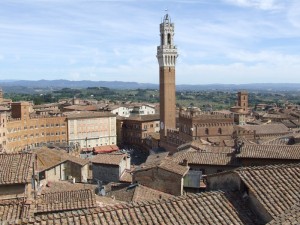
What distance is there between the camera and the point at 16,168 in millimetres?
15812

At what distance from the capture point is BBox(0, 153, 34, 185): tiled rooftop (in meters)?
15.1

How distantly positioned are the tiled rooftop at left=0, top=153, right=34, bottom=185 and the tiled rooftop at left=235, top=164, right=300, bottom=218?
8211 millimetres

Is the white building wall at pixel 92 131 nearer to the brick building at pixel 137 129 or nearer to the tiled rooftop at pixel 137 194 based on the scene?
the brick building at pixel 137 129

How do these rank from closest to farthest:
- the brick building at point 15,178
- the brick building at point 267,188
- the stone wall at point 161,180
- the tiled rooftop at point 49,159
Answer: the brick building at point 267,188 < the brick building at point 15,178 < the stone wall at point 161,180 < the tiled rooftop at point 49,159

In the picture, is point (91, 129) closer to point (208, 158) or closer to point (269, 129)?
point (269, 129)

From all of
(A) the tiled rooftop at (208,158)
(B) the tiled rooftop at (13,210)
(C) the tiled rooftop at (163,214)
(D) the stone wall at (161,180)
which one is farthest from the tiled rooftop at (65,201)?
(A) the tiled rooftop at (208,158)

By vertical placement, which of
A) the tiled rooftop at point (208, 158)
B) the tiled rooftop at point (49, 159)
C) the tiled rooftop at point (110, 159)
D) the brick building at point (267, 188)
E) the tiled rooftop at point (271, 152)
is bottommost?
the tiled rooftop at point (110, 159)

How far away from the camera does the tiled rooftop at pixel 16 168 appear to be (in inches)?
595

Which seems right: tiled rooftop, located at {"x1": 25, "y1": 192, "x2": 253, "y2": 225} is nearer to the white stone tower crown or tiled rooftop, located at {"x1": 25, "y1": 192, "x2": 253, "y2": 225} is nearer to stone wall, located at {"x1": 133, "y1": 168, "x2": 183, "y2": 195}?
stone wall, located at {"x1": 133, "y1": 168, "x2": 183, "y2": 195}

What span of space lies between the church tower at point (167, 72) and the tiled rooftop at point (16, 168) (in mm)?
58701

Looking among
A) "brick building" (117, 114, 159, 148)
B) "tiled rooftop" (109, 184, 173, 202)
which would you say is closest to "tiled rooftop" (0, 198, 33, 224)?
"tiled rooftop" (109, 184, 173, 202)

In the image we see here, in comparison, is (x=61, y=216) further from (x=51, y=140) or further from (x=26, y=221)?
(x=51, y=140)

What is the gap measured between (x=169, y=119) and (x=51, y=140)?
27239mm

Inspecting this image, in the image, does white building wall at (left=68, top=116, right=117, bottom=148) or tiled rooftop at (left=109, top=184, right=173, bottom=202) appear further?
white building wall at (left=68, top=116, right=117, bottom=148)
